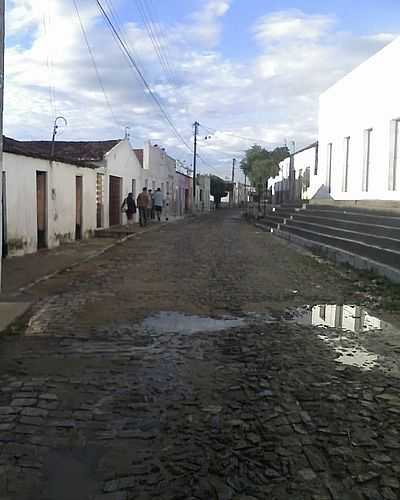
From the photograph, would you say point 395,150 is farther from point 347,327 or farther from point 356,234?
point 347,327

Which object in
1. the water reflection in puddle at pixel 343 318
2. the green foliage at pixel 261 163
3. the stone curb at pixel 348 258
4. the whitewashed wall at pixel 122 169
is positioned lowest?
the water reflection in puddle at pixel 343 318

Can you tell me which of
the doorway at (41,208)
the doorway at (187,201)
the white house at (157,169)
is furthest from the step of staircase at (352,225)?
the doorway at (187,201)

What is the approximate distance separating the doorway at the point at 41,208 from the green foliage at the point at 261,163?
3019cm

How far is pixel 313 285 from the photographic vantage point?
10406 mm

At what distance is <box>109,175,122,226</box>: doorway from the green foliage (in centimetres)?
2040

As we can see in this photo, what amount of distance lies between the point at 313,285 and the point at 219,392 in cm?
613

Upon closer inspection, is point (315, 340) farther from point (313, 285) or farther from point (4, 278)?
point (4, 278)

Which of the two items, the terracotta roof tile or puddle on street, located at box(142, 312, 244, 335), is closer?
puddle on street, located at box(142, 312, 244, 335)

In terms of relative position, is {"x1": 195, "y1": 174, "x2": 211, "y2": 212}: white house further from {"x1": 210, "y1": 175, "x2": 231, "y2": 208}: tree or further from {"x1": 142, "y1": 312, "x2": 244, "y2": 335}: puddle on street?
{"x1": 142, "y1": 312, "x2": 244, "y2": 335}: puddle on street

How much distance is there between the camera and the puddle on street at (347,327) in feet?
18.7

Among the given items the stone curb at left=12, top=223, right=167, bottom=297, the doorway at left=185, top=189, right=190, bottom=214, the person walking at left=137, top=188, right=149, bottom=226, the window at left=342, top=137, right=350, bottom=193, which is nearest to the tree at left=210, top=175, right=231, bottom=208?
the doorway at left=185, top=189, right=190, bottom=214

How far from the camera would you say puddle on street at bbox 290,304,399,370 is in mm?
5699

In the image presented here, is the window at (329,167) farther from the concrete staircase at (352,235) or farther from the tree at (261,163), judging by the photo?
Result: the tree at (261,163)

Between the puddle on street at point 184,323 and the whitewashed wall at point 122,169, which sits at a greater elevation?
the whitewashed wall at point 122,169
